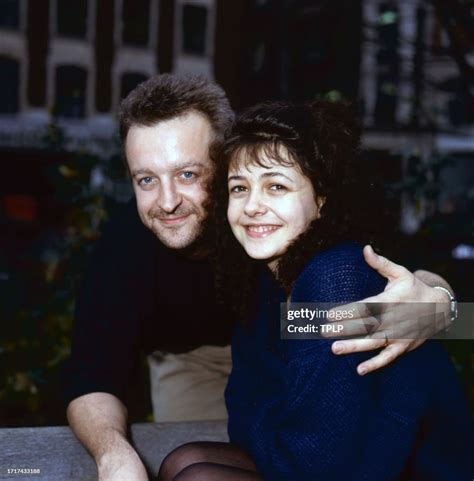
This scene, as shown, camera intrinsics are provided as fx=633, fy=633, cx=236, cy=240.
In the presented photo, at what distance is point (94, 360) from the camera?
228 cm

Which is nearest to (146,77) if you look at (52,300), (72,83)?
(72,83)

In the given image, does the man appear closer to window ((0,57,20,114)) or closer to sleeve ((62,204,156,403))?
sleeve ((62,204,156,403))

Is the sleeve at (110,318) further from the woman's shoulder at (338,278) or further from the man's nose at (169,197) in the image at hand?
the woman's shoulder at (338,278)

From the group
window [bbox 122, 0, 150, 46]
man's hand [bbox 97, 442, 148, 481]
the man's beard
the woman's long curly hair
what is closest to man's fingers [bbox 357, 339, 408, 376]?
the woman's long curly hair

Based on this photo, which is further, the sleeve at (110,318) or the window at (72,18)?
the window at (72,18)

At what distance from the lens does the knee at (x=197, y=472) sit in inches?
71.9

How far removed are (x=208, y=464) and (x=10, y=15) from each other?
59.8 ft

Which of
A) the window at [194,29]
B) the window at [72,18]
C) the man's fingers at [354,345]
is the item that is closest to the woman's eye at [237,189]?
the man's fingers at [354,345]

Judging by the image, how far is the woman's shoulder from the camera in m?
1.62

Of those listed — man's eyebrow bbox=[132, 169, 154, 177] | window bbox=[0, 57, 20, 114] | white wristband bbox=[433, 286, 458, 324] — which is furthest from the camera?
Answer: window bbox=[0, 57, 20, 114]

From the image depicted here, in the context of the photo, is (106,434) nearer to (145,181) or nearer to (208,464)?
(208,464)

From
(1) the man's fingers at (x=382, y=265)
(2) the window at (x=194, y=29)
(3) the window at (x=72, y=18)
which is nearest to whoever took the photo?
(1) the man's fingers at (x=382, y=265)

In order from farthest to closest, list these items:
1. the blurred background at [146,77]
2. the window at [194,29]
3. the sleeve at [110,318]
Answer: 1. the window at [194,29]
2. the blurred background at [146,77]
3. the sleeve at [110,318]

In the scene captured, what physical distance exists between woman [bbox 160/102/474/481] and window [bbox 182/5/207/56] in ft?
59.2
